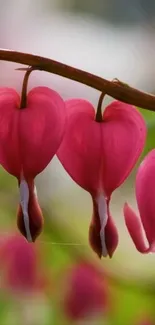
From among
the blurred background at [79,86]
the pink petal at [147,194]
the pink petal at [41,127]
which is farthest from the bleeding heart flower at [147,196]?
the blurred background at [79,86]

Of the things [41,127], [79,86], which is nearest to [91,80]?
[41,127]

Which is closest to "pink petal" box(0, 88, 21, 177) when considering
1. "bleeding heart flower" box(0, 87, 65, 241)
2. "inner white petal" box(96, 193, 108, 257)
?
"bleeding heart flower" box(0, 87, 65, 241)

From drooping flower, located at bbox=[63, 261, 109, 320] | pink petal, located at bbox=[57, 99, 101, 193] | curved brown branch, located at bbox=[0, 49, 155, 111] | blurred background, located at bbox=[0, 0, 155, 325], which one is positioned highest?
curved brown branch, located at bbox=[0, 49, 155, 111]

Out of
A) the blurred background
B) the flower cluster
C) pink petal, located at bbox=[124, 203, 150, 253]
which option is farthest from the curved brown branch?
the blurred background

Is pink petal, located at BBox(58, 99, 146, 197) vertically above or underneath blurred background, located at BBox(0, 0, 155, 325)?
above

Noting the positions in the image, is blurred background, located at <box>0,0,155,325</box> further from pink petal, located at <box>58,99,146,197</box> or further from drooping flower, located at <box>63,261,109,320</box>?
pink petal, located at <box>58,99,146,197</box>

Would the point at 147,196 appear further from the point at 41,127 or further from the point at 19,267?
the point at 19,267

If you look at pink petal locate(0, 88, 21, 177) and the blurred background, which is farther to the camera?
the blurred background

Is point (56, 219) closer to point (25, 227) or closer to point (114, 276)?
point (114, 276)
